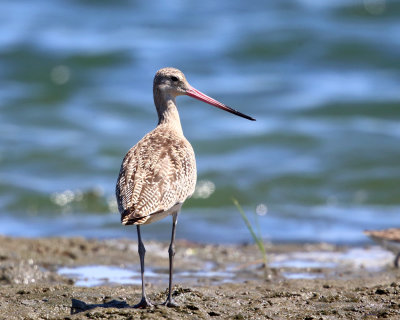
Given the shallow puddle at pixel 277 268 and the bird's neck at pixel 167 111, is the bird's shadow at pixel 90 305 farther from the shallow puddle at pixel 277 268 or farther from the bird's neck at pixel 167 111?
the bird's neck at pixel 167 111

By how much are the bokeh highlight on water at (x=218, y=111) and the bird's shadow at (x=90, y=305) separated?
12.9 feet

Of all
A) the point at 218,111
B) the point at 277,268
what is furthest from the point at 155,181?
the point at 218,111

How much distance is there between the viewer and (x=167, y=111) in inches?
256

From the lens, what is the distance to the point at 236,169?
488 inches

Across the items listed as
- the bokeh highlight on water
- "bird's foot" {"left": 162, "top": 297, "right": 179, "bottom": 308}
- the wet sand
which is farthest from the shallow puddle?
"bird's foot" {"left": 162, "top": 297, "right": 179, "bottom": 308}

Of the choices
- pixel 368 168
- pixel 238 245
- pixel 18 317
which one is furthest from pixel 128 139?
pixel 18 317

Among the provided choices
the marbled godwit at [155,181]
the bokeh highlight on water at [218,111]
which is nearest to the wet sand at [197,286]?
the marbled godwit at [155,181]

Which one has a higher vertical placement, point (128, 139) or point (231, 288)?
point (128, 139)

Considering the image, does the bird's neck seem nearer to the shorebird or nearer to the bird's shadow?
the bird's shadow

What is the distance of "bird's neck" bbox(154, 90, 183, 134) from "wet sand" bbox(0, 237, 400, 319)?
131 centimetres

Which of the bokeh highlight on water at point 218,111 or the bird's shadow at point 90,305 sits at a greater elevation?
the bokeh highlight on water at point 218,111

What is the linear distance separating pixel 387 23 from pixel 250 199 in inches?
324

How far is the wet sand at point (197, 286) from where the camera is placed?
16.1 feet

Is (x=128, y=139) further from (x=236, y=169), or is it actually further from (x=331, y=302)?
(x=331, y=302)
